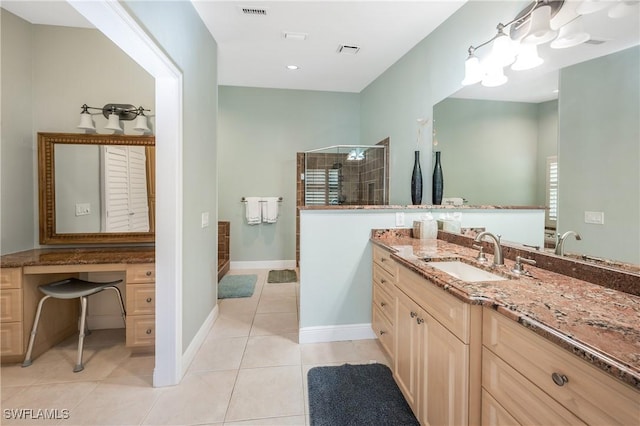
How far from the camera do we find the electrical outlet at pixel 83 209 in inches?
86.4

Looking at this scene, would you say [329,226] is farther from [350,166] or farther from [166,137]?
[350,166]

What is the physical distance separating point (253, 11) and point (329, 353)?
117 inches

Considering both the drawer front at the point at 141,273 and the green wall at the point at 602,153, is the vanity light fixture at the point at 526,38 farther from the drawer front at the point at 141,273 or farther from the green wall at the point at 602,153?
the drawer front at the point at 141,273

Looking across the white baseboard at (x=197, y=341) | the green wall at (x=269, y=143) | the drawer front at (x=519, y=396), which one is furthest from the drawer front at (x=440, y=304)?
the green wall at (x=269, y=143)

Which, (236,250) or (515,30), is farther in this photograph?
(236,250)

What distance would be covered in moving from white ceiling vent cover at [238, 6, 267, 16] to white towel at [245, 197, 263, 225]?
251cm

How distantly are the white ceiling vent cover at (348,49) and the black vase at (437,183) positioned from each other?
153 centimetres

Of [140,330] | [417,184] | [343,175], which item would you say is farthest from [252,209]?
[417,184]

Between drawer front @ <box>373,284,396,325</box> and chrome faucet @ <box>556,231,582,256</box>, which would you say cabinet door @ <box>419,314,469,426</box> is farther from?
chrome faucet @ <box>556,231,582,256</box>

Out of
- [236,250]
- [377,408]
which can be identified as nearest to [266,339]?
[377,408]

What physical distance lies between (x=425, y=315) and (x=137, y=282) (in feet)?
6.60

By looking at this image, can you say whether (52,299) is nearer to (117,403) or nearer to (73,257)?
(73,257)

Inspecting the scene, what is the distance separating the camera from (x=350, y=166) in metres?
3.74

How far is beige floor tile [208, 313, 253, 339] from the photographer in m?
2.30
